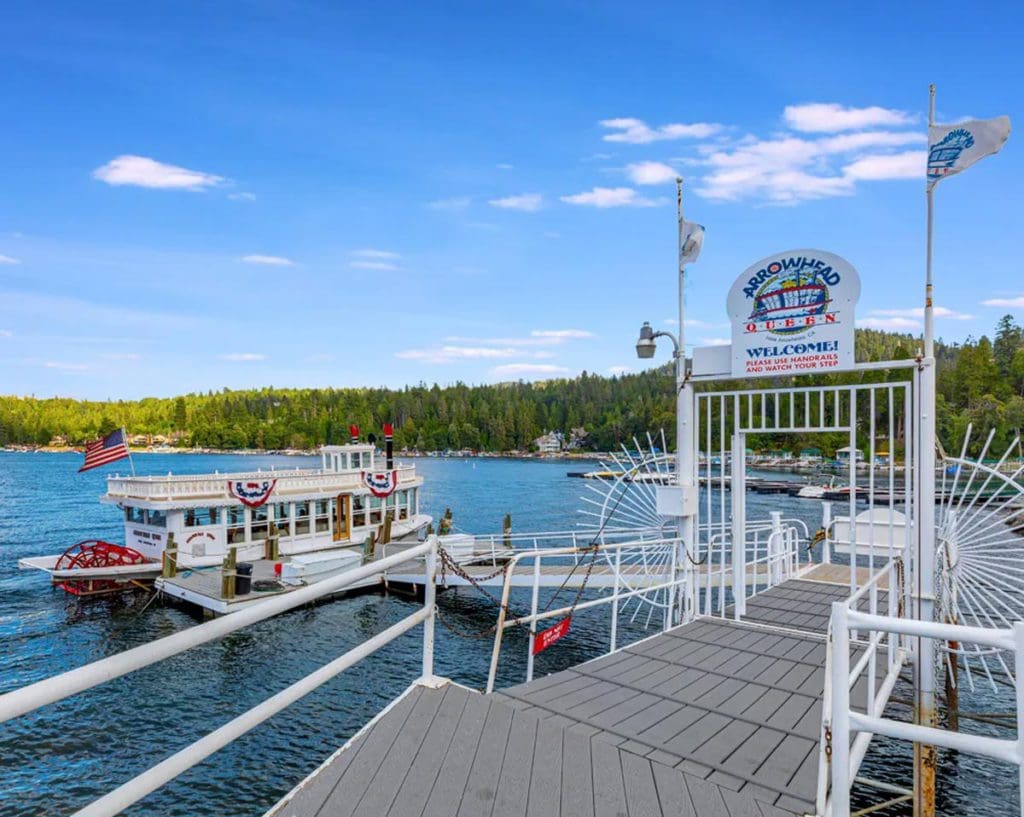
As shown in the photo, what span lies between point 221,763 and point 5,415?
202701 millimetres

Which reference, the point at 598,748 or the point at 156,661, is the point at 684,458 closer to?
the point at 598,748

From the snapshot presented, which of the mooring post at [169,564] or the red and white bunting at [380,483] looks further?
the red and white bunting at [380,483]

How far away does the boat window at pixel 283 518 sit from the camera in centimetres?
2430

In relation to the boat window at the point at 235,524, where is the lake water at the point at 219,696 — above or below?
below

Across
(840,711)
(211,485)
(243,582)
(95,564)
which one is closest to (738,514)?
(840,711)

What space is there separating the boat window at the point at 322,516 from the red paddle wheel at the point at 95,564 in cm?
600

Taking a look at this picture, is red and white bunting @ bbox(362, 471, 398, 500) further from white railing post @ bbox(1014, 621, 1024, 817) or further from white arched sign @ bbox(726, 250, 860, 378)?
white railing post @ bbox(1014, 621, 1024, 817)

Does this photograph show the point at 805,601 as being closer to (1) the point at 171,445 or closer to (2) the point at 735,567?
(2) the point at 735,567

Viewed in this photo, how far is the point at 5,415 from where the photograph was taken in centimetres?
17100

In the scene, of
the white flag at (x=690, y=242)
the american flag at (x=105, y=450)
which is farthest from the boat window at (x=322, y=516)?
the white flag at (x=690, y=242)

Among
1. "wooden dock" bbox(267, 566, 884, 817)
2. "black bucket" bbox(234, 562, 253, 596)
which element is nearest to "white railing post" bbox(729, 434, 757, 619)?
"wooden dock" bbox(267, 566, 884, 817)

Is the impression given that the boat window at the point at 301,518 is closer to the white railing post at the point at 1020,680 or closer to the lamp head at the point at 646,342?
the lamp head at the point at 646,342

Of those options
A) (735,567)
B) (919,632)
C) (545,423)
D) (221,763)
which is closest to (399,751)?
(919,632)

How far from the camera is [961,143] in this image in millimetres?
6445
